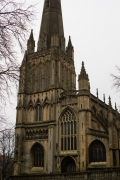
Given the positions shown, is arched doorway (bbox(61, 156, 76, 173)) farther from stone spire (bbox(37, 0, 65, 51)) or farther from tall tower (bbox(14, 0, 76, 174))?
stone spire (bbox(37, 0, 65, 51))

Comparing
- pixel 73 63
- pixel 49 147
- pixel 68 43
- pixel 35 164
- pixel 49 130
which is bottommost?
pixel 35 164

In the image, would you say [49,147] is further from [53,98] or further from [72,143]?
[53,98]

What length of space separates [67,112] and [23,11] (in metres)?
30.4

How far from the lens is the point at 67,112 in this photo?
125 feet

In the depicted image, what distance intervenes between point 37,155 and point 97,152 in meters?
9.37

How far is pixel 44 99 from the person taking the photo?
40.5 metres

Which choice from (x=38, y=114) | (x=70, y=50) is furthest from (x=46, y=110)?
(x=70, y=50)

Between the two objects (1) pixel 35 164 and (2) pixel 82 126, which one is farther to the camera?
(1) pixel 35 164

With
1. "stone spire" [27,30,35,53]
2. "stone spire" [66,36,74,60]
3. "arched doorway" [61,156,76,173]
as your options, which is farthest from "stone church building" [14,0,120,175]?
"stone spire" [66,36,74,60]

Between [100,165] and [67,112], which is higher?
[67,112]

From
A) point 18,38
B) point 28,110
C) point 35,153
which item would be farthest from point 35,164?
point 18,38

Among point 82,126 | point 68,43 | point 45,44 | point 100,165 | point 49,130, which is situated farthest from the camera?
point 68,43

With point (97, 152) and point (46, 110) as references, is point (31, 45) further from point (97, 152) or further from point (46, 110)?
point (97, 152)

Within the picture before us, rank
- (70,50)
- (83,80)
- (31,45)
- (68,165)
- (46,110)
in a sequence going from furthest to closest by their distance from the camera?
(70,50) < (31,45) < (46,110) < (83,80) < (68,165)
